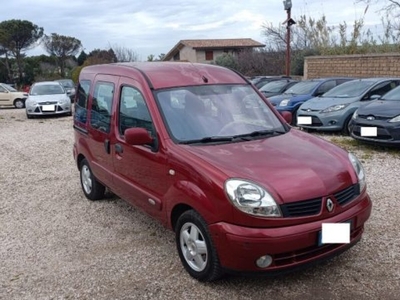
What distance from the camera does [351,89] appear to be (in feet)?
34.4

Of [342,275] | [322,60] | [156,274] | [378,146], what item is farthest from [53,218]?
[322,60]

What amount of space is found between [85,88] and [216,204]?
3.28 meters

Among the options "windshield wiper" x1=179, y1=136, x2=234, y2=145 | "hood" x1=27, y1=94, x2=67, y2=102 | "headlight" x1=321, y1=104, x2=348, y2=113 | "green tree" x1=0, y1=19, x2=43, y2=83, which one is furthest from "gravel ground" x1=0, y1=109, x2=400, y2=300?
"green tree" x1=0, y1=19, x2=43, y2=83

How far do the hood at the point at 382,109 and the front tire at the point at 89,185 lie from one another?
5192 millimetres

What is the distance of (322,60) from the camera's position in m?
20.9

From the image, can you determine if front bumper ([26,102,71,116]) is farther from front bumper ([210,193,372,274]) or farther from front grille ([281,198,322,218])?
front grille ([281,198,322,218])

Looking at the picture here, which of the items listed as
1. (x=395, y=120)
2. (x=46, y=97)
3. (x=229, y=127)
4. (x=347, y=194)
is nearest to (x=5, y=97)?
(x=46, y=97)

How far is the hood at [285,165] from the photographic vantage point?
10.2ft

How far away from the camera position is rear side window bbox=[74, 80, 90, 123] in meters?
5.58

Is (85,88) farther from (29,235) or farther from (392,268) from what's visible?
(392,268)

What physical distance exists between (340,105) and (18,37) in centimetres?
4225

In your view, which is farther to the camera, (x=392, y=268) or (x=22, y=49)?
(x=22, y=49)

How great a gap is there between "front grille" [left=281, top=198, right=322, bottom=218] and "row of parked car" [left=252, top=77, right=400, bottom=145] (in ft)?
16.4

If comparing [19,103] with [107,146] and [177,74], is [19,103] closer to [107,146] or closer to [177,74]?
[107,146]
